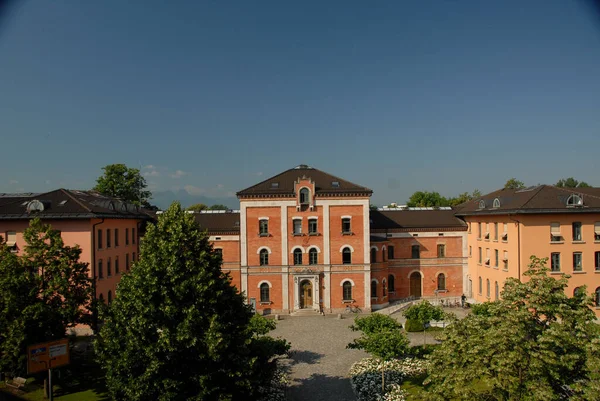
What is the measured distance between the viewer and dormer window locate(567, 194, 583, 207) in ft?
103

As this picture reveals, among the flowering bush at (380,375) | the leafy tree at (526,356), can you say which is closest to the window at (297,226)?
the flowering bush at (380,375)

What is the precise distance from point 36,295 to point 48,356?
3072mm

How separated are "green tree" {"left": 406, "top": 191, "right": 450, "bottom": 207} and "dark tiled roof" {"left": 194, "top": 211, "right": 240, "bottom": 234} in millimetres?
43525

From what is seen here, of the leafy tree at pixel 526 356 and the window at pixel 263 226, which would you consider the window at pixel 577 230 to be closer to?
the leafy tree at pixel 526 356

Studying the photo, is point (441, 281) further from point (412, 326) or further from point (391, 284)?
point (412, 326)

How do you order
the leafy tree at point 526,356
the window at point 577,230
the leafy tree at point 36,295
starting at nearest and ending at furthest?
the leafy tree at point 526,356, the leafy tree at point 36,295, the window at point 577,230

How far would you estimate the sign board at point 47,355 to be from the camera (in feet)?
53.1

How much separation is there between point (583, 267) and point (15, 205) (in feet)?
140

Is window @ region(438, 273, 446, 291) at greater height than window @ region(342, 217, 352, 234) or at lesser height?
lesser

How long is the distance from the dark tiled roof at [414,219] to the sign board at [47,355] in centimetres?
2887

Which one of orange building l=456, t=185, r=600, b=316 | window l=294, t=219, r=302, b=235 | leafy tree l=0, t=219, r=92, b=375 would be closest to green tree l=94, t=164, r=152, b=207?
window l=294, t=219, r=302, b=235

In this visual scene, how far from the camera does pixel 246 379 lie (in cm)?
1335

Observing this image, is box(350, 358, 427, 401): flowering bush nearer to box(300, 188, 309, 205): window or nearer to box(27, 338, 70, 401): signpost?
box(27, 338, 70, 401): signpost

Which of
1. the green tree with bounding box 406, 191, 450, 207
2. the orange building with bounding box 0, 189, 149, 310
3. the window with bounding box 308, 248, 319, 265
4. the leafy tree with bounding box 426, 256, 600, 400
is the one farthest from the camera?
the green tree with bounding box 406, 191, 450, 207
